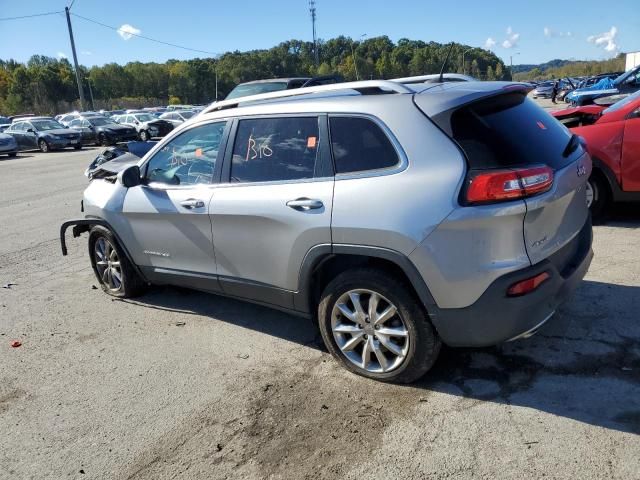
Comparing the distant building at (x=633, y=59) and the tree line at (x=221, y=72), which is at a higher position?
the tree line at (x=221, y=72)

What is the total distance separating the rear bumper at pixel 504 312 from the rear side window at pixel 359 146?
0.91 meters

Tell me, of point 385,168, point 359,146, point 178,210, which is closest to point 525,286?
point 385,168

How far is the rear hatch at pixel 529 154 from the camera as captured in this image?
2.86 metres

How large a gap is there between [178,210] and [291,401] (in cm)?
178

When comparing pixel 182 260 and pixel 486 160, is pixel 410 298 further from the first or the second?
pixel 182 260

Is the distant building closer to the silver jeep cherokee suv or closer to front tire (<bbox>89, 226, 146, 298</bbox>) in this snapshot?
the silver jeep cherokee suv

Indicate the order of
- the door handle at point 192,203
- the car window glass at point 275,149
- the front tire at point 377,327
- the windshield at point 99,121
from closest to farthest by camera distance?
the front tire at point 377,327 → the car window glass at point 275,149 → the door handle at point 192,203 → the windshield at point 99,121

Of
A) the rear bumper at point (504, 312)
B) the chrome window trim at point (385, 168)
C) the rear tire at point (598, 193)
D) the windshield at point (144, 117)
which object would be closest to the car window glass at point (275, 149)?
the chrome window trim at point (385, 168)

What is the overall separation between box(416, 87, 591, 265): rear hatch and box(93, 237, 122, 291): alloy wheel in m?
3.52

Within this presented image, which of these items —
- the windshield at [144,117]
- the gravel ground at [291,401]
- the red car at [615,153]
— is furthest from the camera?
Answer: the windshield at [144,117]

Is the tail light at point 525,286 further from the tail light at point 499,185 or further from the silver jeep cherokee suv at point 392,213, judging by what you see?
the tail light at point 499,185

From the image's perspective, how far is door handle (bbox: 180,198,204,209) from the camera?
3998 mm

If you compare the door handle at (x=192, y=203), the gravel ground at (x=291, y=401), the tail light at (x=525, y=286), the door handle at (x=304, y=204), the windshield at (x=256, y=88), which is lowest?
the gravel ground at (x=291, y=401)

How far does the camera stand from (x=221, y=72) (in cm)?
8456
